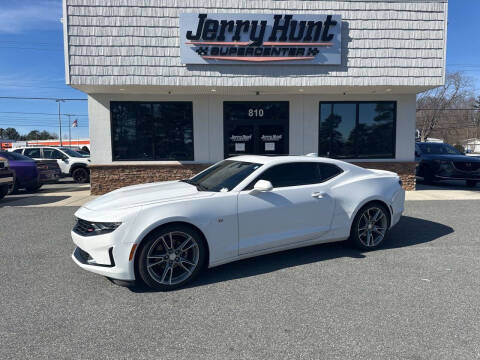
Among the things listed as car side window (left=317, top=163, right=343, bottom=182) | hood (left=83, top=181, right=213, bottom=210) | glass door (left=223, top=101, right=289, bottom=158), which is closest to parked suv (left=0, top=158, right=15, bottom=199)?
glass door (left=223, top=101, right=289, bottom=158)

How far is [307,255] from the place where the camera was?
4770 mm

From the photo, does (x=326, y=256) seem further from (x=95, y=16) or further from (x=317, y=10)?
(x=95, y=16)

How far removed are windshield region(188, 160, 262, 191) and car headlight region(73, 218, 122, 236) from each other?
1226 millimetres

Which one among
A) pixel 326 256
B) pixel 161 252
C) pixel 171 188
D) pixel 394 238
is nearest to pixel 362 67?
pixel 394 238

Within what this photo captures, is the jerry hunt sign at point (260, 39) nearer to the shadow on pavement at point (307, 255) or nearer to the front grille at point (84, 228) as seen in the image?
the shadow on pavement at point (307, 255)

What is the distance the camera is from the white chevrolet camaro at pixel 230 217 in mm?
3520

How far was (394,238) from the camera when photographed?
18.4 ft

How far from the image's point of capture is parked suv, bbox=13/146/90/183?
48.3 ft

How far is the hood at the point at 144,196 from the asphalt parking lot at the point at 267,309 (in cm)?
92

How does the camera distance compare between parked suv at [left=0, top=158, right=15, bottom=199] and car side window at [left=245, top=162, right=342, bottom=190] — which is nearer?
car side window at [left=245, top=162, right=342, bottom=190]

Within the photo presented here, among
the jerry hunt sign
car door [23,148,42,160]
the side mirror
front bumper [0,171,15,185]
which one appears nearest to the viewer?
the side mirror

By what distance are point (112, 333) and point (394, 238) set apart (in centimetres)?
466

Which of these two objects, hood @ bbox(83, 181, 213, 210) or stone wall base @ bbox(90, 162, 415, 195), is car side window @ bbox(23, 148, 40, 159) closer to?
stone wall base @ bbox(90, 162, 415, 195)

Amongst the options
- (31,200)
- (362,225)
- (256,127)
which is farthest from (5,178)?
(362,225)
